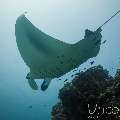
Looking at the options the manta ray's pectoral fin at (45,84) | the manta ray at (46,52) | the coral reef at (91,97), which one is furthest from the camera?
the coral reef at (91,97)

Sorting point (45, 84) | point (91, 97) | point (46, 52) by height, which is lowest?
point (45, 84)

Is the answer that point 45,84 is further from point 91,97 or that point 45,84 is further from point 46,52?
point 91,97

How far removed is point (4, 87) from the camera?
43.2 metres

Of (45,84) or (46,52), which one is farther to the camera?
(46,52)

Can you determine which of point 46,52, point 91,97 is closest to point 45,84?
point 46,52

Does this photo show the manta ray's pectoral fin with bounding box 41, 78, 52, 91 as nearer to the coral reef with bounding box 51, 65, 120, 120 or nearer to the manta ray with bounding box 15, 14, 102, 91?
the manta ray with bounding box 15, 14, 102, 91

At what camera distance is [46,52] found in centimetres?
652

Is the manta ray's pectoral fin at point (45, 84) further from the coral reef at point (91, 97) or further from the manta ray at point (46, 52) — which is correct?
the coral reef at point (91, 97)

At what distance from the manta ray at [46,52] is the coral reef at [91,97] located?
1574mm

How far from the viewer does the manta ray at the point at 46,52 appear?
18.7 ft

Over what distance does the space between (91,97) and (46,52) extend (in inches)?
85.7

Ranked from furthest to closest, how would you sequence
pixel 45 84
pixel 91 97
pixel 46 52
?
pixel 91 97, pixel 46 52, pixel 45 84

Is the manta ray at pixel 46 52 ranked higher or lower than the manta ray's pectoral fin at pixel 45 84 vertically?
higher

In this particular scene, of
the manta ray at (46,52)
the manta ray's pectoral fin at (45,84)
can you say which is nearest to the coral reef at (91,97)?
the manta ray at (46,52)
